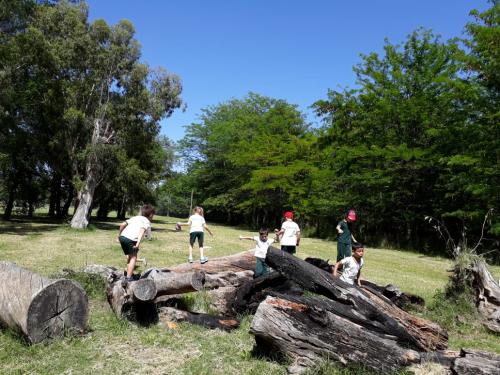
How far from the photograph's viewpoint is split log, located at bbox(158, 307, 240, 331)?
6422mm

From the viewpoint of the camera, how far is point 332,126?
3366 cm

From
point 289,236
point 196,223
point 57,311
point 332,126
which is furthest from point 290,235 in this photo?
point 332,126

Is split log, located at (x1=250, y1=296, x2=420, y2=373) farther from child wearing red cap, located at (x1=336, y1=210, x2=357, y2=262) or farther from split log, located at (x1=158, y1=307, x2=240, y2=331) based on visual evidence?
child wearing red cap, located at (x1=336, y1=210, x2=357, y2=262)

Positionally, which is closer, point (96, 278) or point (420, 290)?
point (96, 278)

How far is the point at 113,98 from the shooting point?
88.2ft

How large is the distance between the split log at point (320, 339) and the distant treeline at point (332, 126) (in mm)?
15981

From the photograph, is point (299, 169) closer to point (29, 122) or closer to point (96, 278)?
point (29, 122)

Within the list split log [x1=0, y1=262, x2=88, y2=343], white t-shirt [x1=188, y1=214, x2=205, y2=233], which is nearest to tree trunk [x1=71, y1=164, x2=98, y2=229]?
white t-shirt [x1=188, y1=214, x2=205, y2=233]

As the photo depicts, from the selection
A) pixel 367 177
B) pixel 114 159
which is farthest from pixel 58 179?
pixel 367 177

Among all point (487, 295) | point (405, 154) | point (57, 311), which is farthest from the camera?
point (405, 154)

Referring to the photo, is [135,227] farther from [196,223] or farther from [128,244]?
[196,223]

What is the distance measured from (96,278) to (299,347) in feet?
14.8

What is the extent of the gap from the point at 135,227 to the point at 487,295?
679 centimetres

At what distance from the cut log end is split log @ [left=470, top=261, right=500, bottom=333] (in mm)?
6745
